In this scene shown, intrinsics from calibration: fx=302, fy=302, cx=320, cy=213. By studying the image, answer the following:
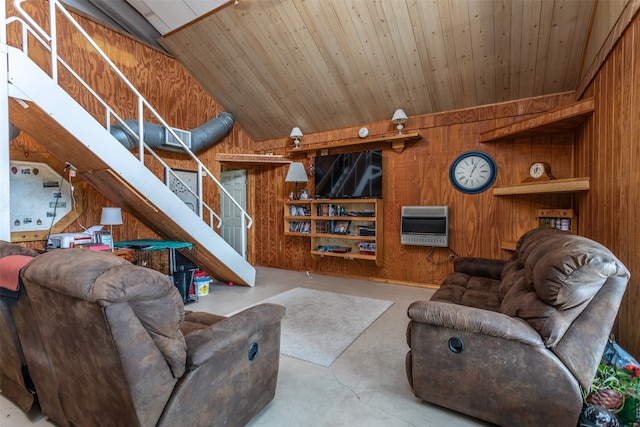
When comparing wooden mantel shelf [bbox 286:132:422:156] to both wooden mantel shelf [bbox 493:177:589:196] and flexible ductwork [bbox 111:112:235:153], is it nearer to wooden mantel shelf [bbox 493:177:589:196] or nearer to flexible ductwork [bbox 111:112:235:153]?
flexible ductwork [bbox 111:112:235:153]

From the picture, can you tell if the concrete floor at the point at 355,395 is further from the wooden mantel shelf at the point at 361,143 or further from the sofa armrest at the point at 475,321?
the wooden mantel shelf at the point at 361,143

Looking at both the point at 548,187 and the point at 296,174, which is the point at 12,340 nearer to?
the point at 296,174

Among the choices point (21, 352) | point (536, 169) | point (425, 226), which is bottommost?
point (21, 352)

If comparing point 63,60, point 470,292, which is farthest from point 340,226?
point 63,60

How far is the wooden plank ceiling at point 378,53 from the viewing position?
303cm

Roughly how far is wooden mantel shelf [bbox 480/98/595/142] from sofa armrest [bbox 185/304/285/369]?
10.5 ft

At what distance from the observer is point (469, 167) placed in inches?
160

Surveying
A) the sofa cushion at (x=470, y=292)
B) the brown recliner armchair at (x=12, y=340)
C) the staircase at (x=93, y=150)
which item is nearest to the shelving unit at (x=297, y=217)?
the staircase at (x=93, y=150)

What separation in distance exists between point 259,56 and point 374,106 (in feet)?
5.71

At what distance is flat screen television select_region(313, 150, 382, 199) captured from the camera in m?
4.51

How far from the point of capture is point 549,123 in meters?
3.05

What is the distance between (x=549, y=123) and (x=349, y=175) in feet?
8.22

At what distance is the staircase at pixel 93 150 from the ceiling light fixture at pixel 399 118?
288 centimetres

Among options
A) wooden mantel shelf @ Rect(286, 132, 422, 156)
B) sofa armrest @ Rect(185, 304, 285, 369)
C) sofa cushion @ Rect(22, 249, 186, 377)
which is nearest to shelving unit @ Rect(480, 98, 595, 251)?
wooden mantel shelf @ Rect(286, 132, 422, 156)
